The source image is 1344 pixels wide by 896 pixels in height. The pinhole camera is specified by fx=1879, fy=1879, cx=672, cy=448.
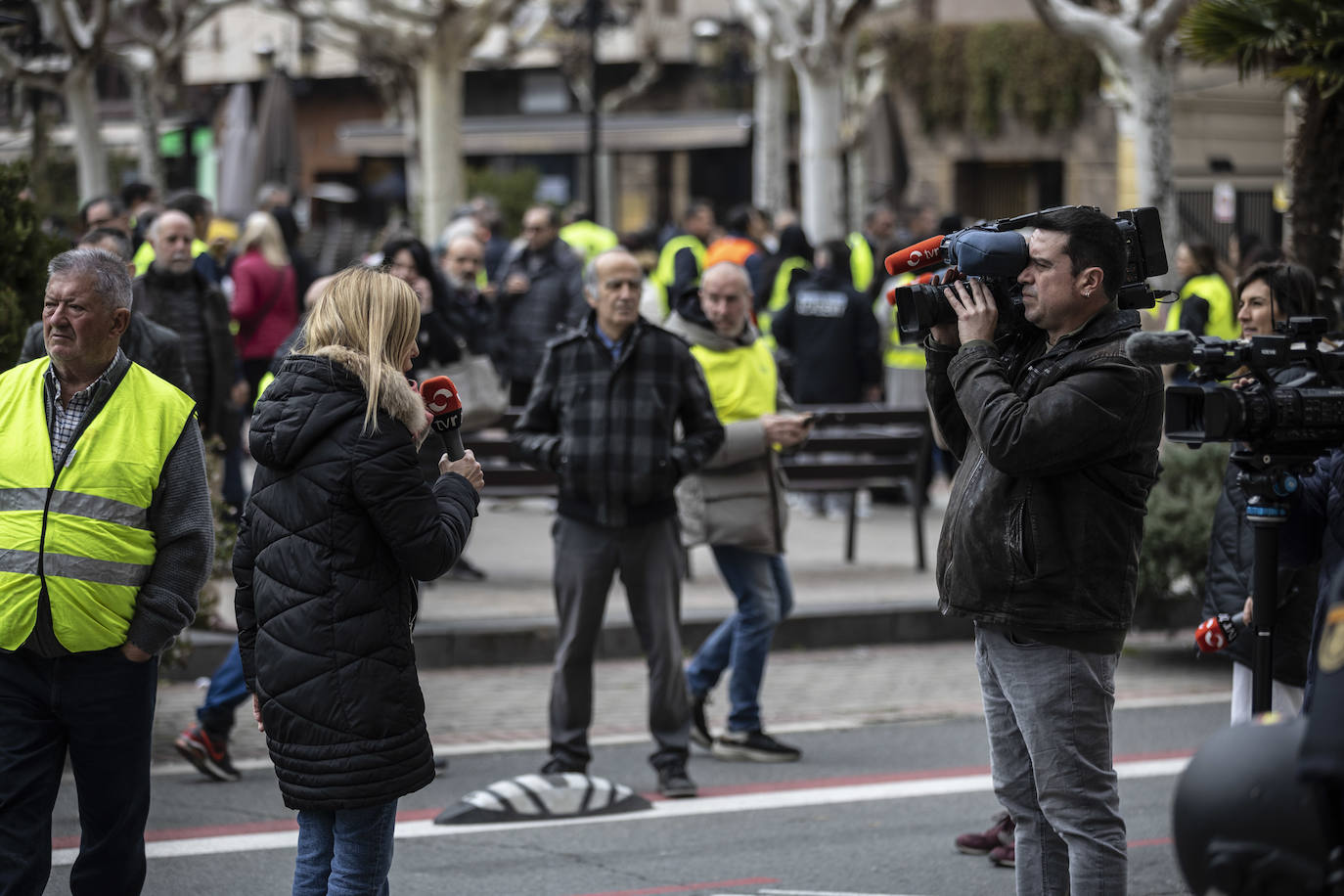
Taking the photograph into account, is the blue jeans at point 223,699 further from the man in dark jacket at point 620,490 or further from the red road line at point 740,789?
the man in dark jacket at point 620,490

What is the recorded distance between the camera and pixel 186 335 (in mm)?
9234

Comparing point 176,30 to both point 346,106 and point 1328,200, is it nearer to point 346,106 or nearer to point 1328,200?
point 1328,200

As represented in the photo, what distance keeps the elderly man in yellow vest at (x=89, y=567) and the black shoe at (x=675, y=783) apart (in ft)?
8.65

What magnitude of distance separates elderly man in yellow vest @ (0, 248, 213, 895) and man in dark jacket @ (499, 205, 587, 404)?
823cm

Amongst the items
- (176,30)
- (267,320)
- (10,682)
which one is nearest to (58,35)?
(176,30)

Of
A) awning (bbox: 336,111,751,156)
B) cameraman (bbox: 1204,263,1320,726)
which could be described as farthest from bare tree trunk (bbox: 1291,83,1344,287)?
awning (bbox: 336,111,751,156)

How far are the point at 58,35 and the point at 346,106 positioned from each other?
2584cm

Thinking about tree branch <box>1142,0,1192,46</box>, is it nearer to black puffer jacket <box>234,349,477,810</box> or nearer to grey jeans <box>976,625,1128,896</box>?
grey jeans <box>976,625,1128,896</box>

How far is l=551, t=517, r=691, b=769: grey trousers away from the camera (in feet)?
23.1

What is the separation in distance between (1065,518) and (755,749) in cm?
360

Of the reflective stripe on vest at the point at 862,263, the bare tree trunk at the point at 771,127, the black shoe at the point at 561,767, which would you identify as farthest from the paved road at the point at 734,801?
the bare tree trunk at the point at 771,127

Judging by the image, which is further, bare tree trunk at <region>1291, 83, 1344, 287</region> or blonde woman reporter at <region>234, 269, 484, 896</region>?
bare tree trunk at <region>1291, 83, 1344, 287</region>

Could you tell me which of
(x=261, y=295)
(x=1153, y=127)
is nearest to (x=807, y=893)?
(x=261, y=295)

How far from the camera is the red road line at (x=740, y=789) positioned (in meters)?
6.48
